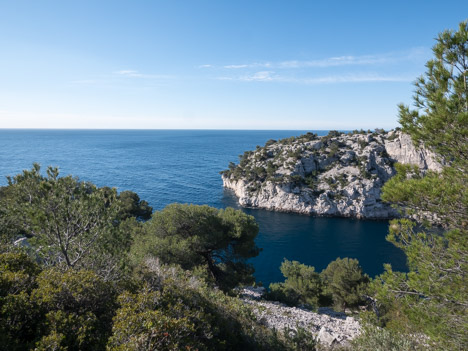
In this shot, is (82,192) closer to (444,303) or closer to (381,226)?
(444,303)

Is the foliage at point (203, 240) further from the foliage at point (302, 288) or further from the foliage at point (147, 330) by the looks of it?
the foliage at point (147, 330)

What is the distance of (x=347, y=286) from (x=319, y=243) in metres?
21.3

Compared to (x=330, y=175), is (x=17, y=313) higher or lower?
higher

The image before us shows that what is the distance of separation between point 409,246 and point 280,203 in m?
54.0

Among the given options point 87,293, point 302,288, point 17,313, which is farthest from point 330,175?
point 17,313

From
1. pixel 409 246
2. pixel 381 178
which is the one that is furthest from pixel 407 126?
pixel 381 178

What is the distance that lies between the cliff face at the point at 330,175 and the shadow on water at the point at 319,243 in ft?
10.7

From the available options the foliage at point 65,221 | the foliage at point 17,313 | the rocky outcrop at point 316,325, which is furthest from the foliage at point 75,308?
the rocky outcrop at point 316,325

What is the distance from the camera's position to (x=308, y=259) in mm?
39344

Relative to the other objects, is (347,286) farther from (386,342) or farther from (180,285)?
(180,285)

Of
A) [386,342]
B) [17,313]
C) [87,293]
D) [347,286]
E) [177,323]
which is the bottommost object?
[347,286]

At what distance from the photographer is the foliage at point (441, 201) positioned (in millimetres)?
6930

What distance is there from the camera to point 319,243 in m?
44.6

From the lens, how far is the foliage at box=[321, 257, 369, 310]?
23250 mm
